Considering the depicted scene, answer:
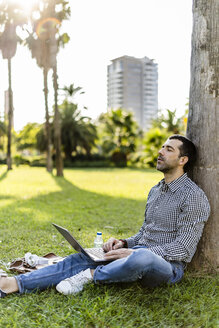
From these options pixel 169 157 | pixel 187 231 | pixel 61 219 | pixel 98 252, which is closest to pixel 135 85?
pixel 61 219

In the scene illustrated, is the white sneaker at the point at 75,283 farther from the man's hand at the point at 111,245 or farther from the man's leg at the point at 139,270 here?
the man's hand at the point at 111,245

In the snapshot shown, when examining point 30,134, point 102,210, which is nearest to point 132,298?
point 102,210

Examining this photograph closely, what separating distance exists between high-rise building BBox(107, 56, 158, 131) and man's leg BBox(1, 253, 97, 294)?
150739mm

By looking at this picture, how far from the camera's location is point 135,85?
160 metres

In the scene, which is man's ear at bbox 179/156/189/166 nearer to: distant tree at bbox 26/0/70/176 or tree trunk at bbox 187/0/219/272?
tree trunk at bbox 187/0/219/272

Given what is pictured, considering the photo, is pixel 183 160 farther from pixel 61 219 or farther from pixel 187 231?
pixel 61 219

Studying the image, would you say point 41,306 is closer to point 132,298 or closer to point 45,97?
point 132,298

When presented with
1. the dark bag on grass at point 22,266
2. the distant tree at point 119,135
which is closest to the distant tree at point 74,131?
the distant tree at point 119,135

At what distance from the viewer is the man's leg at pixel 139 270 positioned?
3.11 m

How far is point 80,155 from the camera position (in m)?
41.4

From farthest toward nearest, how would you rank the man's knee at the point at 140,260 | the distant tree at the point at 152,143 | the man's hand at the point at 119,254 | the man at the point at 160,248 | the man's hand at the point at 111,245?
the distant tree at the point at 152,143 → the man's hand at the point at 111,245 → the man's hand at the point at 119,254 → the man at the point at 160,248 → the man's knee at the point at 140,260

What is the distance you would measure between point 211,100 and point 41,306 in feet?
8.29

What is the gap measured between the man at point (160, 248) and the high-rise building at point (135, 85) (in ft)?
493

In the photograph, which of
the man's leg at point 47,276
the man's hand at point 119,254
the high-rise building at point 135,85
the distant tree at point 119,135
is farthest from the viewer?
the high-rise building at point 135,85
